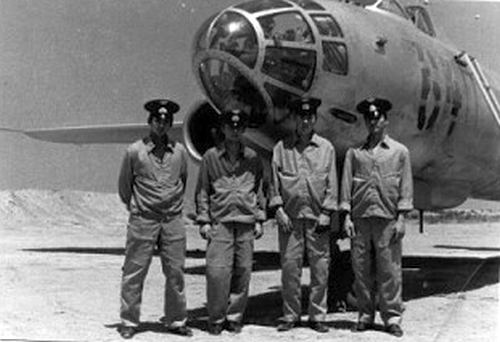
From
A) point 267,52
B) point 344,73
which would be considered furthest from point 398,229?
point 267,52

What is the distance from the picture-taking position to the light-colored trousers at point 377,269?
6605 mm

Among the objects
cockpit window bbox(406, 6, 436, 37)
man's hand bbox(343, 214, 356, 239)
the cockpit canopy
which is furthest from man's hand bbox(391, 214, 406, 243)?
cockpit window bbox(406, 6, 436, 37)

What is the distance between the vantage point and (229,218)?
6.60 meters

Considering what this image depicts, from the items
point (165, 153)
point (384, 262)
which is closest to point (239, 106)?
point (165, 153)

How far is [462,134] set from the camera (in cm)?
972

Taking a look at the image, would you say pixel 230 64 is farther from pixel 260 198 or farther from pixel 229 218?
pixel 229 218

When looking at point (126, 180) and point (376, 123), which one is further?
point (376, 123)

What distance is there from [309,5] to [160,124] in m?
1.94

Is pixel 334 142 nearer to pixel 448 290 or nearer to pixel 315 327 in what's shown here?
pixel 315 327

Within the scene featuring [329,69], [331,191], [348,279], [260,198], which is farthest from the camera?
[348,279]

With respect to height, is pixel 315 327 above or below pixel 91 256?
above

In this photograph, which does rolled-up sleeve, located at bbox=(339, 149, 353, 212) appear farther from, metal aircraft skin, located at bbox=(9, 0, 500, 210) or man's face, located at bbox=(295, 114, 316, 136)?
metal aircraft skin, located at bbox=(9, 0, 500, 210)

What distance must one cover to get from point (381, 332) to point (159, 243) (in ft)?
6.84

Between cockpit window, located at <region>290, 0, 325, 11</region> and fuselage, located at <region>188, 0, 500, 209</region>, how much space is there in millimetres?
13
